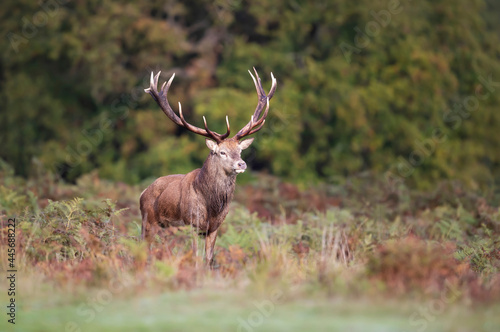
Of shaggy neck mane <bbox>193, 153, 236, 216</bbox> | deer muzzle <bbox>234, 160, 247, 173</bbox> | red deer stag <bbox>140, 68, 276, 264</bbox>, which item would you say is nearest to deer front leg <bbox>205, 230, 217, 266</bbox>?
red deer stag <bbox>140, 68, 276, 264</bbox>

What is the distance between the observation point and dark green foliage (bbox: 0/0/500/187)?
26.4m

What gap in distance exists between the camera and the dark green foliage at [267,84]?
26.4 m

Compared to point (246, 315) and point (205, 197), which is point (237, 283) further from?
point (205, 197)

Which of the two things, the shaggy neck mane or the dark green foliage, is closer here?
the shaggy neck mane

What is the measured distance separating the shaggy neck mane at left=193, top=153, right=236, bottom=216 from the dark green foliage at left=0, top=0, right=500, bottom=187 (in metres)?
14.4

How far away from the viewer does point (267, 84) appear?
2725cm

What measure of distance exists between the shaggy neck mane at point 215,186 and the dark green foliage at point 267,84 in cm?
1436

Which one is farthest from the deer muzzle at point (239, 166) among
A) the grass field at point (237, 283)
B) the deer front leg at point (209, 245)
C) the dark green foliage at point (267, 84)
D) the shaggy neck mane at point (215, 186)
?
the dark green foliage at point (267, 84)

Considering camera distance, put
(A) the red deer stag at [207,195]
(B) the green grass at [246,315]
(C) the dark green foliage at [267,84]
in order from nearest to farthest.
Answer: (B) the green grass at [246,315] < (A) the red deer stag at [207,195] < (C) the dark green foliage at [267,84]

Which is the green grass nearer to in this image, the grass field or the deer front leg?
the grass field

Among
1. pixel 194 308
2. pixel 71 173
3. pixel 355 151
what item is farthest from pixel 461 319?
pixel 71 173

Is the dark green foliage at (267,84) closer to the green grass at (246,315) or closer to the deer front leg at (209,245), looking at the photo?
the deer front leg at (209,245)

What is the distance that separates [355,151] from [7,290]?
65.6ft

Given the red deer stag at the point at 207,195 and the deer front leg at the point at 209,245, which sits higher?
the red deer stag at the point at 207,195
